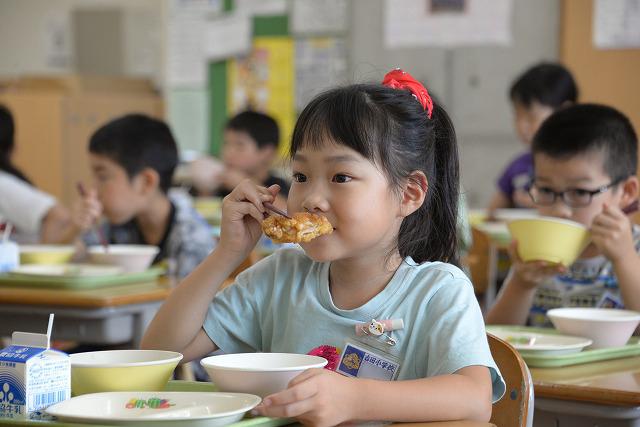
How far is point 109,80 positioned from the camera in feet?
25.3

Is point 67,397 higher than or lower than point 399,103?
lower

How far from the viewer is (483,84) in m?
5.99

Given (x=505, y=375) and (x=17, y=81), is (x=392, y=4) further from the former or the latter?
(x=505, y=375)

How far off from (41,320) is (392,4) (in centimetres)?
417

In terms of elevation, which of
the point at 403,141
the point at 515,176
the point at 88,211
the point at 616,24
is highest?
the point at 616,24

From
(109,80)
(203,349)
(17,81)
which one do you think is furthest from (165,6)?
(203,349)

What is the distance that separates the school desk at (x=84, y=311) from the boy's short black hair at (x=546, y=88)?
2315 millimetres

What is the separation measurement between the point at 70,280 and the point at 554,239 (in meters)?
1.27

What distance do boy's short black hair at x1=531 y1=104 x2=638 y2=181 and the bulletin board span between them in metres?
3.28

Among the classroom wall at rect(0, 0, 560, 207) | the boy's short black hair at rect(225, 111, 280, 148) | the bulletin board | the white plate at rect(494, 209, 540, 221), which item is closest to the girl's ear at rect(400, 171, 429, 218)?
the white plate at rect(494, 209, 540, 221)

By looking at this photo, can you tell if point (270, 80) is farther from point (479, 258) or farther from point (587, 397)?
point (587, 397)

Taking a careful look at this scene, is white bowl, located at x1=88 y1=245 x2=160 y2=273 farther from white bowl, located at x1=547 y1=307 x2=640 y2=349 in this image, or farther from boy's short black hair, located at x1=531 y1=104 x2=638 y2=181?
white bowl, located at x1=547 y1=307 x2=640 y2=349

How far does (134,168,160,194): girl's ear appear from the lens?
337 cm

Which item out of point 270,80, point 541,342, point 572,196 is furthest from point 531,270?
point 270,80
